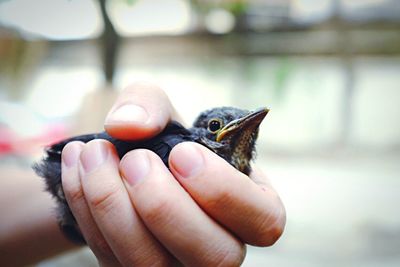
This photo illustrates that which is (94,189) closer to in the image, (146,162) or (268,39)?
(146,162)

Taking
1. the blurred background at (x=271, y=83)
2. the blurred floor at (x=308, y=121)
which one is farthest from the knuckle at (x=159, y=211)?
the blurred floor at (x=308, y=121)

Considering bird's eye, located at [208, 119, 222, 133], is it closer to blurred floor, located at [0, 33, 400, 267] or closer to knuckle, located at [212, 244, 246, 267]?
knuckle, located at [212, 244, 246, 267]

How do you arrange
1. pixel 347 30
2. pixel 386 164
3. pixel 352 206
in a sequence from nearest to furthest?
1. pixel 347 30
2. pixel 352 206
3. pixel 386 164

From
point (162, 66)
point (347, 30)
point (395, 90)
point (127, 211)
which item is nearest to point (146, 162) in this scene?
point (127, 211)

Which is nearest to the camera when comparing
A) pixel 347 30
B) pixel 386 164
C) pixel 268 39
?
pixel 268 39

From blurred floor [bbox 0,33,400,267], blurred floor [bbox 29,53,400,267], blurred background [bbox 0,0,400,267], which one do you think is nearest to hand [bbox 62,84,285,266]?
blurred background [bbox 0,0,400,267]

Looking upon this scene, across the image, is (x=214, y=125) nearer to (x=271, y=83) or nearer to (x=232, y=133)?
(x=232, y=133)

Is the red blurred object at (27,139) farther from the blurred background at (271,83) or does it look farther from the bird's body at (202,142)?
the bird's body at (202,142)
